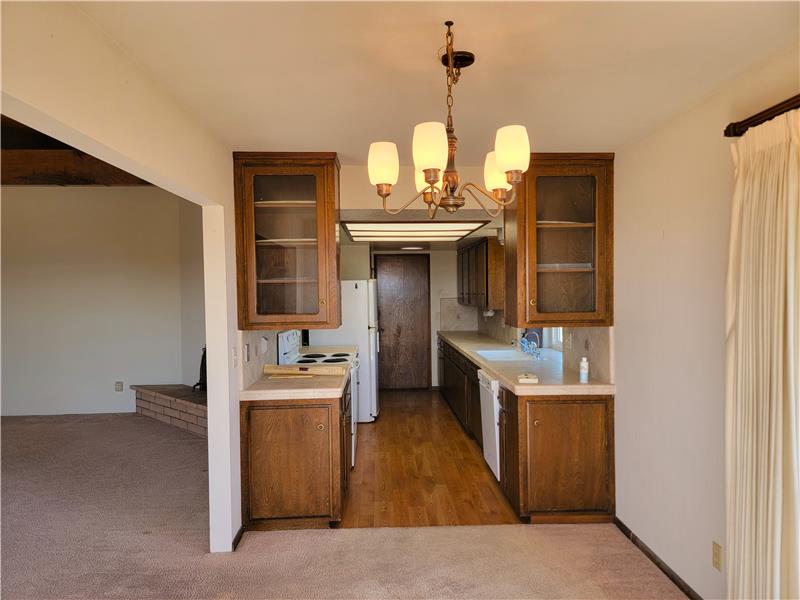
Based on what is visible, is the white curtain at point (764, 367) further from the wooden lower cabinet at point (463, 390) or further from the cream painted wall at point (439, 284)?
the cream painted wall at point (439, 284)

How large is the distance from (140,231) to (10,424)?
2663 mm

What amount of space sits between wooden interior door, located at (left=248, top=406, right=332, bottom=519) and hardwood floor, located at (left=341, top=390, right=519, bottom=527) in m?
0.38

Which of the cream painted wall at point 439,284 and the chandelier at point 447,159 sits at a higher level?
the chandelier at point 447,159

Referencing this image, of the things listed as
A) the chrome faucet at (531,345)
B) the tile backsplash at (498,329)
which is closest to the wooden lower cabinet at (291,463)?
the chrome faucet at (531,345)

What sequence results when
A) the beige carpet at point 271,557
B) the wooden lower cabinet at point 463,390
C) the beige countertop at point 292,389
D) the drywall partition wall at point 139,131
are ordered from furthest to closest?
the wooden lower cabinet at point 463,390, the beige countertop at point 292,389, the beige carpet at point 271,557, the drywall partition wall at point 139,131

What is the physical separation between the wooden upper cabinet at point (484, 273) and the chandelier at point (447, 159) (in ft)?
Result: 9.57

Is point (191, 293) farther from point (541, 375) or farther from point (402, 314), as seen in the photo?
point (541, 375)

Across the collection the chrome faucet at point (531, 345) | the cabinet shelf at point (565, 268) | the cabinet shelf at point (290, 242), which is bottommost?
the chrome faucet at point (531, 345)

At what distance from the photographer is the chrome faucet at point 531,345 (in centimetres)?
469

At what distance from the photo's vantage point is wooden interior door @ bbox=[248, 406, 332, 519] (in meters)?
3.19

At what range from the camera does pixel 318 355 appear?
4.98m

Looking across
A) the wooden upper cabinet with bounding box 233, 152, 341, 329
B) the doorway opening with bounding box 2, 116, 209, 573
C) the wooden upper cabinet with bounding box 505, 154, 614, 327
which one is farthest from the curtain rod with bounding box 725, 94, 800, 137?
the doorway opening with bounding box 2, 116, 209, 573

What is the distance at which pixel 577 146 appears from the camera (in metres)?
3.10

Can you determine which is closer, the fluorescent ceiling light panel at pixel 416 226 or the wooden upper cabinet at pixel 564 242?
the wooden upper cabinet at pixel 564 242
